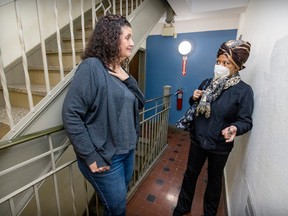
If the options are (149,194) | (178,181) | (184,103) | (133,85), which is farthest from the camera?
(184,103)

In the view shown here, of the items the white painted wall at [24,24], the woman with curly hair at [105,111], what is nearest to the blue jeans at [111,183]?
the woman with curly hair at [105,111]

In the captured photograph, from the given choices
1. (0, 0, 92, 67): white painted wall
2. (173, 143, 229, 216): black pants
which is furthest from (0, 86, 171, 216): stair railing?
(0, 0, 92, 67): white painted wall

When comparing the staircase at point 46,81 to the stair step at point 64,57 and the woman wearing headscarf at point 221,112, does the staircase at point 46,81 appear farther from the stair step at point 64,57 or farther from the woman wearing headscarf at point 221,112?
the woman wearing headscarf at point 221,112

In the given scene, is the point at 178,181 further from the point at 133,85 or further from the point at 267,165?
the point at 133,85

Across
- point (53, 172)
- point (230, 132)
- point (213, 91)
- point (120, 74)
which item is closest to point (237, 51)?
point (213, 91)

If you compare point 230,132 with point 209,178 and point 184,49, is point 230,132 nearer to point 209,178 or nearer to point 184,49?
point 209,178

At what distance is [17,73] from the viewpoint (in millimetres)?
1639

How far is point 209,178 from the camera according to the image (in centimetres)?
136

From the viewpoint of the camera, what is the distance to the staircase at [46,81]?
0.97 meters

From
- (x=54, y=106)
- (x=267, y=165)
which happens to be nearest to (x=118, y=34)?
(x=54, y=106)

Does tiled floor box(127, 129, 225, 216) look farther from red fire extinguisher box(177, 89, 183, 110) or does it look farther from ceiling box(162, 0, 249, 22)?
ceiling box(162, 0, 249, 22)

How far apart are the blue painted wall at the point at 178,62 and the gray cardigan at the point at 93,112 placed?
2863 mm

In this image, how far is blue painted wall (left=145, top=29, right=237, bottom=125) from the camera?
3.17 metres

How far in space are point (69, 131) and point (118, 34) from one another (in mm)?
550
